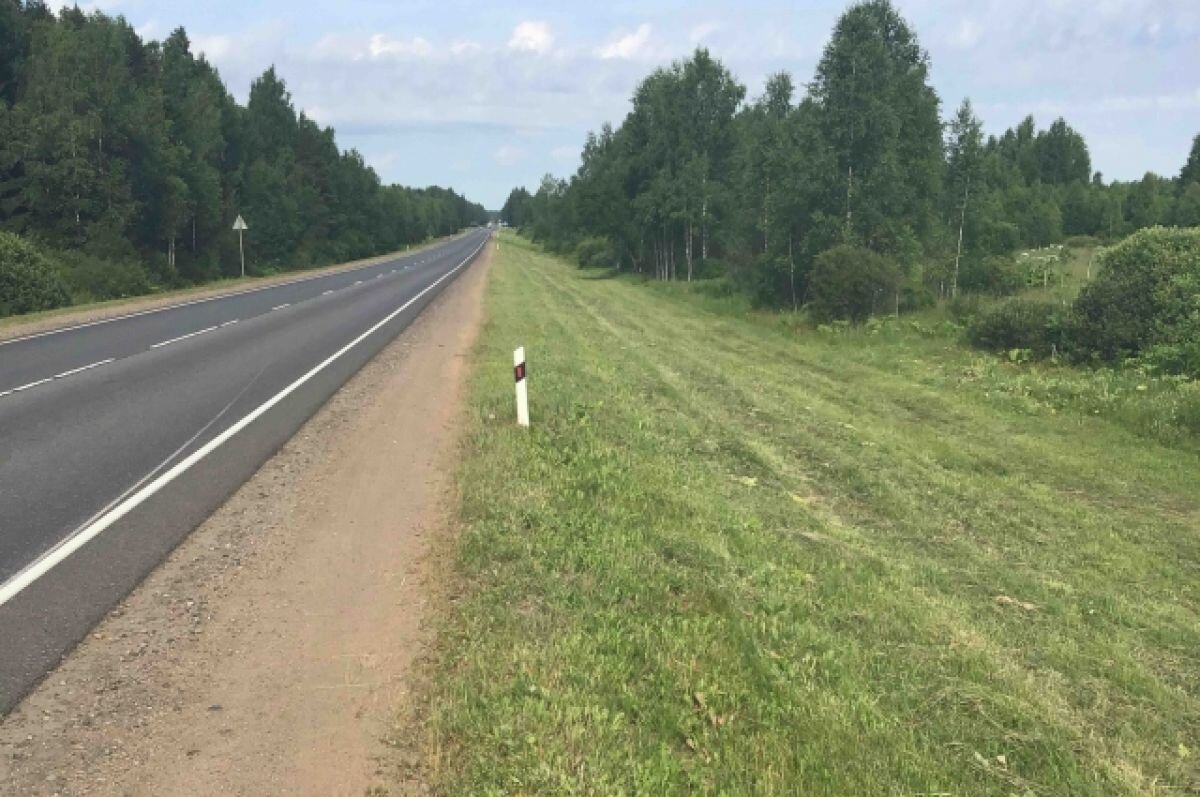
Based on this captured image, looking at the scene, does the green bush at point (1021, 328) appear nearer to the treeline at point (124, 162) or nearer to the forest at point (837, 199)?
the forest at point (837, 199)

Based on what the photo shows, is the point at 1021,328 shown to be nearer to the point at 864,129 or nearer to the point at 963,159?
the point at 864,129

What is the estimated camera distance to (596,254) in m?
71.2

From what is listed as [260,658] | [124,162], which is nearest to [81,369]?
[260,658]

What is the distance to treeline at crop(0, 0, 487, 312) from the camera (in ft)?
116

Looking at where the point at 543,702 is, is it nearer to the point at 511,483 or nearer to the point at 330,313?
the point at 511,483

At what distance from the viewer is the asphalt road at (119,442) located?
521 cm

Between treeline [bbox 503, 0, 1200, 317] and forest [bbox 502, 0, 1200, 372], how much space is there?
0.07 meters

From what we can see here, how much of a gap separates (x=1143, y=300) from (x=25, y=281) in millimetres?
29249

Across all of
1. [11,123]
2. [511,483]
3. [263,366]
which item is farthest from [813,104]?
[11,123]

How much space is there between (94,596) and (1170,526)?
29.5 feet

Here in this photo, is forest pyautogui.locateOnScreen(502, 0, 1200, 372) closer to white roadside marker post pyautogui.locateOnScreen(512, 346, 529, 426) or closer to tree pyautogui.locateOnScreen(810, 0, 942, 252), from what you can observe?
tree pyautogui.locateOnScreen(810, 0, 942, 252)

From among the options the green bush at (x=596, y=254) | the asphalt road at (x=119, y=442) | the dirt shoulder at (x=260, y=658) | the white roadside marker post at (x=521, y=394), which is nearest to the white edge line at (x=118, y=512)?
the asphalt road at (x=119, y=442)

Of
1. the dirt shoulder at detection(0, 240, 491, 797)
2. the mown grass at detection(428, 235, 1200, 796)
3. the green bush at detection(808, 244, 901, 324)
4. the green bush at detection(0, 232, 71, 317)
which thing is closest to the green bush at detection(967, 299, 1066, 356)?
the green bush at detection(808, 244, 901, 324)

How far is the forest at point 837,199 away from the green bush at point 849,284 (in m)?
0.05
